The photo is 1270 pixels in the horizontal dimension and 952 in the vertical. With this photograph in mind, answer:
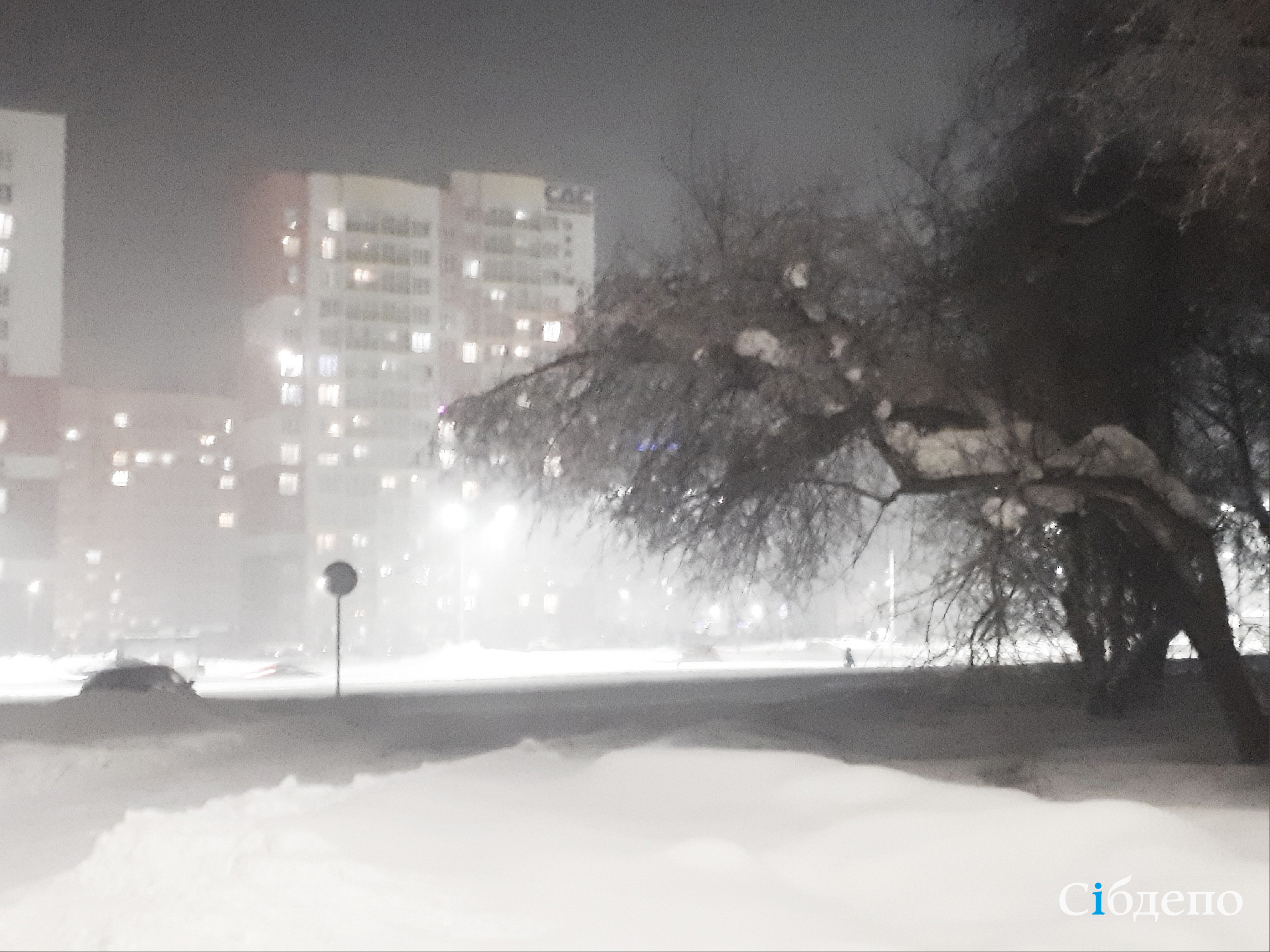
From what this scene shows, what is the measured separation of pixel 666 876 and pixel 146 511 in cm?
13405

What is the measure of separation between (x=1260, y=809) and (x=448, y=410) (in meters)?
8.95

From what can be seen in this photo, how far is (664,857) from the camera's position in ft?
28.5

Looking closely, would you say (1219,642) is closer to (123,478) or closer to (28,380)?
(28,380)

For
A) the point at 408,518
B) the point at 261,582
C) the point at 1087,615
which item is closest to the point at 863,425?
the point at 1087,615

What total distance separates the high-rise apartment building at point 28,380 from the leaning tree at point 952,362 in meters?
74.5

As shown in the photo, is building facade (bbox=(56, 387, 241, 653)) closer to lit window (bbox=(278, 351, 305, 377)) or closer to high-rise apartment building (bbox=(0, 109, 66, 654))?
lit window (bbox=(278, 351, 305, 377))

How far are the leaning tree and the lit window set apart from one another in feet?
293

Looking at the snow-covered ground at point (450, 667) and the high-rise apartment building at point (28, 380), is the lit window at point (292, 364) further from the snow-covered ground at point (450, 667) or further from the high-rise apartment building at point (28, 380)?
the snow-covered ground at point (450, 667)

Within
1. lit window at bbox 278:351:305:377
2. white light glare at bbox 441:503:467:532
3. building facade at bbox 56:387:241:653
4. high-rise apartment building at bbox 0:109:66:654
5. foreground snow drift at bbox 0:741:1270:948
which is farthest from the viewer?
building facade at bbox 56:387:241:653

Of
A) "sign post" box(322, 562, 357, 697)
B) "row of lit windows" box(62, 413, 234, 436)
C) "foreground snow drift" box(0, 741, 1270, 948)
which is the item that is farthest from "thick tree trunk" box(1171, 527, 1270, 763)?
"row of lit windows" box(62, 413, 234, 436)

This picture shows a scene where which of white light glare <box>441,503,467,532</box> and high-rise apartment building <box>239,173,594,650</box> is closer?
white light glare <box>441,503,467,532</box>

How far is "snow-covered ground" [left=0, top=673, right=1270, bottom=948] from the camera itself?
731cm

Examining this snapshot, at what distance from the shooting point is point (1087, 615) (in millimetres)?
15852

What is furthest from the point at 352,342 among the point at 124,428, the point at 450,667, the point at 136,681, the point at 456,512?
the point at 456,512
